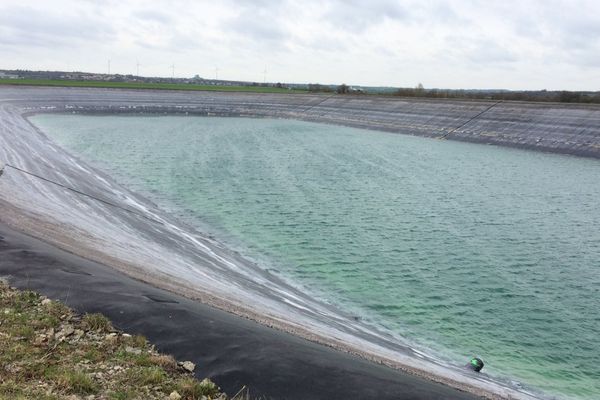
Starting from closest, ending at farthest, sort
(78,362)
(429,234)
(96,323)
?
(78,362) → (96,323) → (429,234)

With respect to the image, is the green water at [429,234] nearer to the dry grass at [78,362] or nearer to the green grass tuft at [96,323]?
the dry grass at [78,362]

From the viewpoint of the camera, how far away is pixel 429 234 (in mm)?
26469

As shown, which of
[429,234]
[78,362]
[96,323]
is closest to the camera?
[78,362]

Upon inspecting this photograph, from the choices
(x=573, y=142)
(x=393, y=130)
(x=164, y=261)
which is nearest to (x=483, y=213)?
(x=164, y=261)

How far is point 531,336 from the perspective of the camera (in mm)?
16391

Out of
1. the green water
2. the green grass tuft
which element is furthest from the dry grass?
the green water

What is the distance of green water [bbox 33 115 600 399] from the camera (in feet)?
53.8

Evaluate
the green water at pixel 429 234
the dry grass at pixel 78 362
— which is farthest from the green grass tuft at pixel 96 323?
the green water at pixel 429 234

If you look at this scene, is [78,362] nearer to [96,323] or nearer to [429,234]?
[96,323]

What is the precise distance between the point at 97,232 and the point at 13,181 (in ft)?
29.7

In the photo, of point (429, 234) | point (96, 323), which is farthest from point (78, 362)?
point (429, 234)

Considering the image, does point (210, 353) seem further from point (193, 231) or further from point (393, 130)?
point (393, 130)

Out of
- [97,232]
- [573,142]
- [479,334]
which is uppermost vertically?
[573,142]

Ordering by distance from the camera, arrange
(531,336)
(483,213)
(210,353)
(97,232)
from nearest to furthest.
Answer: (210,353), (531,336), (97,232), (483,213)
